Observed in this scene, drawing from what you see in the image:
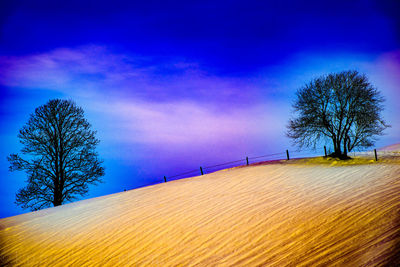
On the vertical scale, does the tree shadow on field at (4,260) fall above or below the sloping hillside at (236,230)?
below

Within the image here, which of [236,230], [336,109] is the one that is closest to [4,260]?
[236,230]

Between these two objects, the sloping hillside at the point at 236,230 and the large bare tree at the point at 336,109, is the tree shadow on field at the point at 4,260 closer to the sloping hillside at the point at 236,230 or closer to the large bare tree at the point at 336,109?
the sloping hillside at the point at 236,230

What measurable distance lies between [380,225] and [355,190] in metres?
3.48

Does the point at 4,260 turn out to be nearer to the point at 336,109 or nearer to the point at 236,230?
the point at 236,230

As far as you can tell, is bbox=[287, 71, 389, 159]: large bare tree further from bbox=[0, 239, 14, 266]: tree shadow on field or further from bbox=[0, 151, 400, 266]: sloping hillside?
bbox=[0, 239, 14, 266]: tree shadow on field

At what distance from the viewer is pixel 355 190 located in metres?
8.30

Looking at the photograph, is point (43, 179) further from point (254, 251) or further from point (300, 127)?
point (300, 127)

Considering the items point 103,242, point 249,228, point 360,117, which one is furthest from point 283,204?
point 360,117

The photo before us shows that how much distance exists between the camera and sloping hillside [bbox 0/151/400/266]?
489 cm

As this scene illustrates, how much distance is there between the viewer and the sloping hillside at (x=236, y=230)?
4895 mm

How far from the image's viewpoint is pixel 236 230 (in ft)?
20.6

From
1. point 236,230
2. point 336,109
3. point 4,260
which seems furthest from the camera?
point 336,109

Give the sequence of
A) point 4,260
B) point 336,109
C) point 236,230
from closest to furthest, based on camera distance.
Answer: point 236,230 → point 4,260 → point 336,109

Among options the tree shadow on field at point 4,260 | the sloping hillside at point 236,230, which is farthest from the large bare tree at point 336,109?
the tree shadow on field at point 4,260
